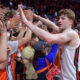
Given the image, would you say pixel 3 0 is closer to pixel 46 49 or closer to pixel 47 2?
pixel 47 2

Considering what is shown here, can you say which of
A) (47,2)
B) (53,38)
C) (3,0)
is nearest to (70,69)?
(53,38)

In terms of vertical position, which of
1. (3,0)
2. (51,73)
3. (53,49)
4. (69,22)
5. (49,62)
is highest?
(3,0)

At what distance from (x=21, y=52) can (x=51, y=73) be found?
57 centimetres

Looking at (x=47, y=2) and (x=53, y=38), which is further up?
(x=47, y=2)

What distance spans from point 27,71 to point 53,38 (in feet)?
3.67

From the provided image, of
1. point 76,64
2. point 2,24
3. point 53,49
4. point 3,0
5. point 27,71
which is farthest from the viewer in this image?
point 3,0

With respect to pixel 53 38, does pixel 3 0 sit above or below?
above

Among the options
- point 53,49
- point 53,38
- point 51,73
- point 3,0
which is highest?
point 3,0

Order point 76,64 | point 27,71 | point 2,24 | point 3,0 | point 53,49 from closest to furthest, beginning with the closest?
point 2,24 → point 76,64 → point 53,49 → point 27,71 → point 3,0

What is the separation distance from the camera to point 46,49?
8.61 feet

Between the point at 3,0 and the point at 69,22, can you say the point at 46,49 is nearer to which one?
the point at 69,22

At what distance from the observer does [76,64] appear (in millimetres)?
1931

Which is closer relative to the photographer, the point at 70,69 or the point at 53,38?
the point at 53,38

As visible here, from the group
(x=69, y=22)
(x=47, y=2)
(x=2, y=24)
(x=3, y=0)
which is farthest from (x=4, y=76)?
(x=47, y=2)
